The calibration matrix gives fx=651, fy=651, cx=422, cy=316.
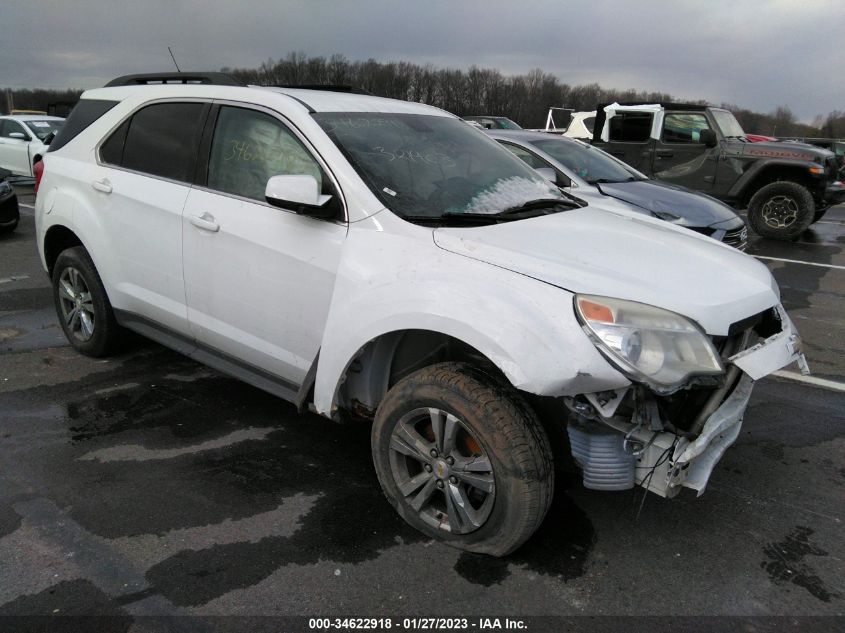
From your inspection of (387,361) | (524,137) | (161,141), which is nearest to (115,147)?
(161,141)

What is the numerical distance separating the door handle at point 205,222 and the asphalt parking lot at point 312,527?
3.86ft

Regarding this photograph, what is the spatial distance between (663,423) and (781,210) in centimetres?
988

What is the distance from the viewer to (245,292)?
10.8 ft

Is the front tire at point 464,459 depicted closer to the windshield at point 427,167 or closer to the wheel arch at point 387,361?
the wheel arch at point 387,361

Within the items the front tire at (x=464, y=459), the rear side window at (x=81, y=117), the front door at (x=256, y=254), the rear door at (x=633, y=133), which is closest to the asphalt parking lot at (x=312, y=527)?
the front tire at (x=464, y=459)

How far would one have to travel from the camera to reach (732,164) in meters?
10.5

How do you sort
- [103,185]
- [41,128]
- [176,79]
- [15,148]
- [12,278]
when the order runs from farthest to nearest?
[41,128] < [15,148] < [12,278] < [176,79] < [103,185]

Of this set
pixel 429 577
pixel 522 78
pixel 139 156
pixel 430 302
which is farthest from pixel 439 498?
pixel 522 78

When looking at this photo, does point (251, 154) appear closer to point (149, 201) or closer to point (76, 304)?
point (149, 201)

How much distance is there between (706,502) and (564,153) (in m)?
5.64

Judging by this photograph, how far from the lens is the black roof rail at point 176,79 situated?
3.82 meters

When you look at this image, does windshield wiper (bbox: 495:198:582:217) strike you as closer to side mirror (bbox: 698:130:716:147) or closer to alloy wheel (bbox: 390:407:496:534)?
alloy wheel (bbox: 390:407:496:534)

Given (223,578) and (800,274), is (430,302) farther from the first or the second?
(800,274)

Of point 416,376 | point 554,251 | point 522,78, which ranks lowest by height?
point 416,376
